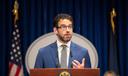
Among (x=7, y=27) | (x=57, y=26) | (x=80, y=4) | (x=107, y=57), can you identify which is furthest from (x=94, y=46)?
(x=57, y=26)

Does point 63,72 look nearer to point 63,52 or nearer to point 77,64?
point 77,64

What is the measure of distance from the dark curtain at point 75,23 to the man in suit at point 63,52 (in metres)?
4.31

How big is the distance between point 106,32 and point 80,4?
896 millimetres

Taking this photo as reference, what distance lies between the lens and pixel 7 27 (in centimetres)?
770

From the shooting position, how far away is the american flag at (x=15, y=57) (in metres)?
7.20

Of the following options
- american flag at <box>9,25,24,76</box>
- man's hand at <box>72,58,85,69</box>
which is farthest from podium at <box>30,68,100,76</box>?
american flag at <box>9,25,24,76</box>

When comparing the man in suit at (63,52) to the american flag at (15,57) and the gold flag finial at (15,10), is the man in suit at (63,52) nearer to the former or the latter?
the american flag at (15,57)

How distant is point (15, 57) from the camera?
728 centimetres

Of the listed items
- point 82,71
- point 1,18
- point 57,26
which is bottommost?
point 82,71

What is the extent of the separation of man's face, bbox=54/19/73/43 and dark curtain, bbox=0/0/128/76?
173 inches

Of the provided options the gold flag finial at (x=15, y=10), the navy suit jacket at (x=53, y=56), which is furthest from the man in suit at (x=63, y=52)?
the gold flag finial at (x=15, y=10)

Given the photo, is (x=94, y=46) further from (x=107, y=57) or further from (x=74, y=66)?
(x=74, y=66)

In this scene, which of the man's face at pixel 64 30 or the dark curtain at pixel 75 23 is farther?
the dark curtain at pixel 75 23

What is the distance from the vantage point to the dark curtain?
25.2ft
